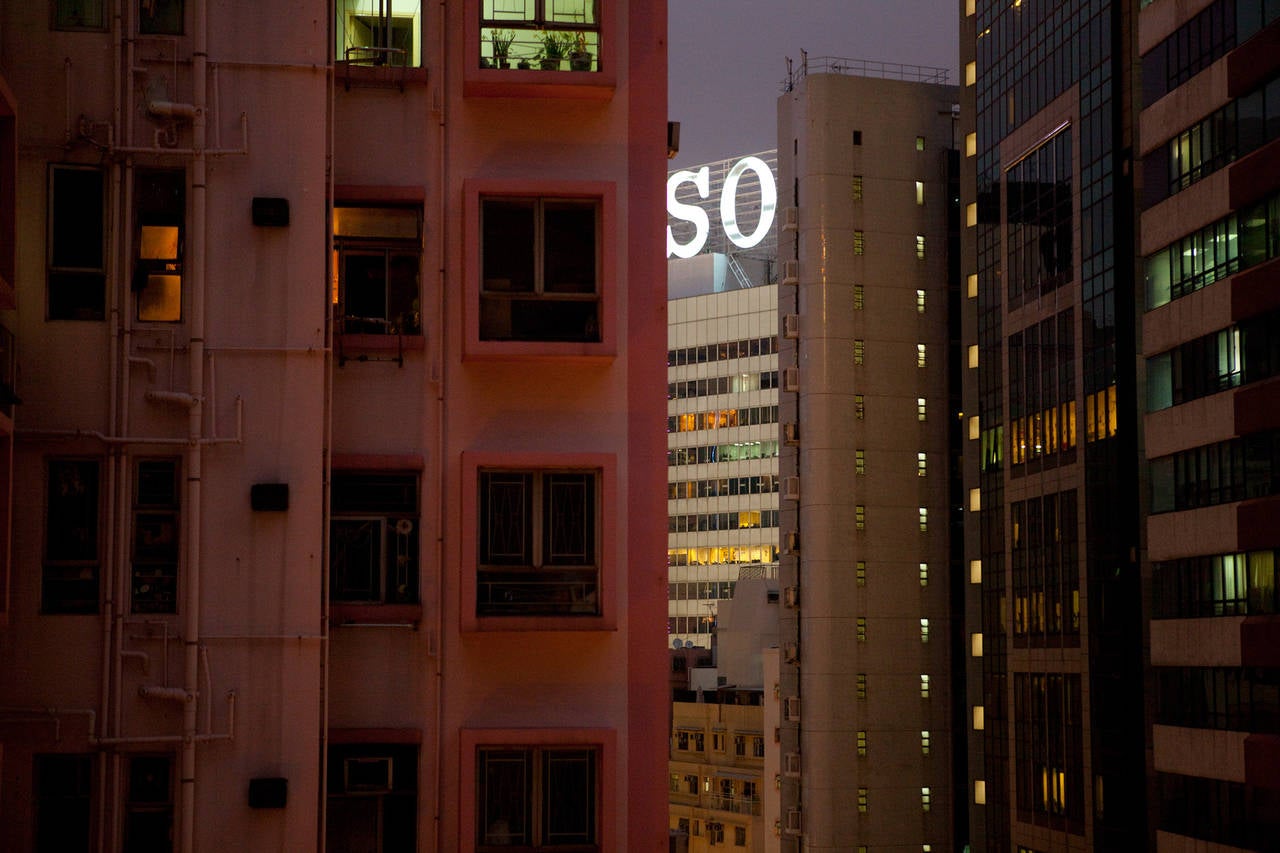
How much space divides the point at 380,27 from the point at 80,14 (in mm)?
3389

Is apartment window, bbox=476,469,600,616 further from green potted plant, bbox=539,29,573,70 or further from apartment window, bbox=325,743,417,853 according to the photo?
green potted plant, bbox=539,29,573,70

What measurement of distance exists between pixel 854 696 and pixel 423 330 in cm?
7590

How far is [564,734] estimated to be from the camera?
19.2 meters

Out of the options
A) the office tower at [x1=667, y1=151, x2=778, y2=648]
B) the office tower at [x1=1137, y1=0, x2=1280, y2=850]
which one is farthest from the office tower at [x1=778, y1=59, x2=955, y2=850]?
the office tower at [x1=667, y1=151, x2=778, y2=648]

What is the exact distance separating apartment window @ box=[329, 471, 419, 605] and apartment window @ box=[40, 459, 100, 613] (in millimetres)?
2536

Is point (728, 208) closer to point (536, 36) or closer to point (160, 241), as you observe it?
point (536, 36)

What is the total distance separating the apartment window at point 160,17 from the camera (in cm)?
1916

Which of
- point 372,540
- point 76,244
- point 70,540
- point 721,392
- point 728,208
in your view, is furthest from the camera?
point 728,208

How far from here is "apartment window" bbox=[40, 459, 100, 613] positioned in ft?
60.3

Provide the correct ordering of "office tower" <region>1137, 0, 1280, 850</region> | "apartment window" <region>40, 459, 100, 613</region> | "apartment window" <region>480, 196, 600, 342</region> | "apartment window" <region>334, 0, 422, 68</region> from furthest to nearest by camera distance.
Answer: "office tower" <region>1137, 0, 1280, 850</region> < "apartment window" <region>334, 0, 422, 68</region> < "apartment window" <region>480, 196, 600, 342</region> < "apartment window" <region>40, 459, 100, 613</region>

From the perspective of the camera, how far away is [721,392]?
171 metres

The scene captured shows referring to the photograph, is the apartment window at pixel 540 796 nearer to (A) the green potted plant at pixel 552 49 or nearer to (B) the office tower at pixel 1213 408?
(A) the green potted plant at pixel 552 49

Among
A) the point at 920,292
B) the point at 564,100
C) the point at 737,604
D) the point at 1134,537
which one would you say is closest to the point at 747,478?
the point at 737,604

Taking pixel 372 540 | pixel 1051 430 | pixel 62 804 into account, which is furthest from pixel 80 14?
pixel 1051 430
